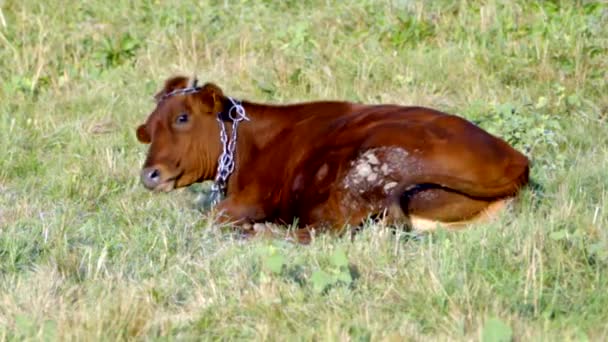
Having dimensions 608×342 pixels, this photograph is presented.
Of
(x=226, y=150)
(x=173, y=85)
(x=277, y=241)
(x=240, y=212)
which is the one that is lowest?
(x=240, y=212)

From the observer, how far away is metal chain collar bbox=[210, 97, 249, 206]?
7621 millimetres

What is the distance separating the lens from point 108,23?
11180 millimetres

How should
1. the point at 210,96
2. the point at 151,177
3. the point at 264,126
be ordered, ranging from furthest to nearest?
1. the point at 264,126
2. the point at 210,96
3. the point at 151,177

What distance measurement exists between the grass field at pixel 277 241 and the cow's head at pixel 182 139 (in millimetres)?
188

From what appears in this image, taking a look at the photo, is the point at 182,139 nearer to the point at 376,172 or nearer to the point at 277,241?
the point at 277,241

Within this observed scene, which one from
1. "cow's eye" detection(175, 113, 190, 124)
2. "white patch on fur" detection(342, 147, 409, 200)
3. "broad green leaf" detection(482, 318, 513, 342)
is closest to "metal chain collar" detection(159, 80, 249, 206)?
"cow's eye" detection(175, 113, 190, 124)

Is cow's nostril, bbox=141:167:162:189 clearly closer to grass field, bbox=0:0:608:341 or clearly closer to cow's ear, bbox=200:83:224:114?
grass field, bbox=0:0:608:341

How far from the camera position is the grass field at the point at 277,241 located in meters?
5.30

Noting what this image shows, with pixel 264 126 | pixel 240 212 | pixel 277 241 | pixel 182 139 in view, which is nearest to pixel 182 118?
pixel 182 139

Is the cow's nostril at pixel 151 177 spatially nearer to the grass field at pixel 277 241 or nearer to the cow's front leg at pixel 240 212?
the grass field at pixel 277 241

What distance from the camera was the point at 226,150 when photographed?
7.62 m

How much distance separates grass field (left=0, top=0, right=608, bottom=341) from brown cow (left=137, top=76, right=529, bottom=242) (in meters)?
0.24

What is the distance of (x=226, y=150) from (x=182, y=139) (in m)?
0.26

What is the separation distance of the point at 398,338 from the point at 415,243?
143 cm
